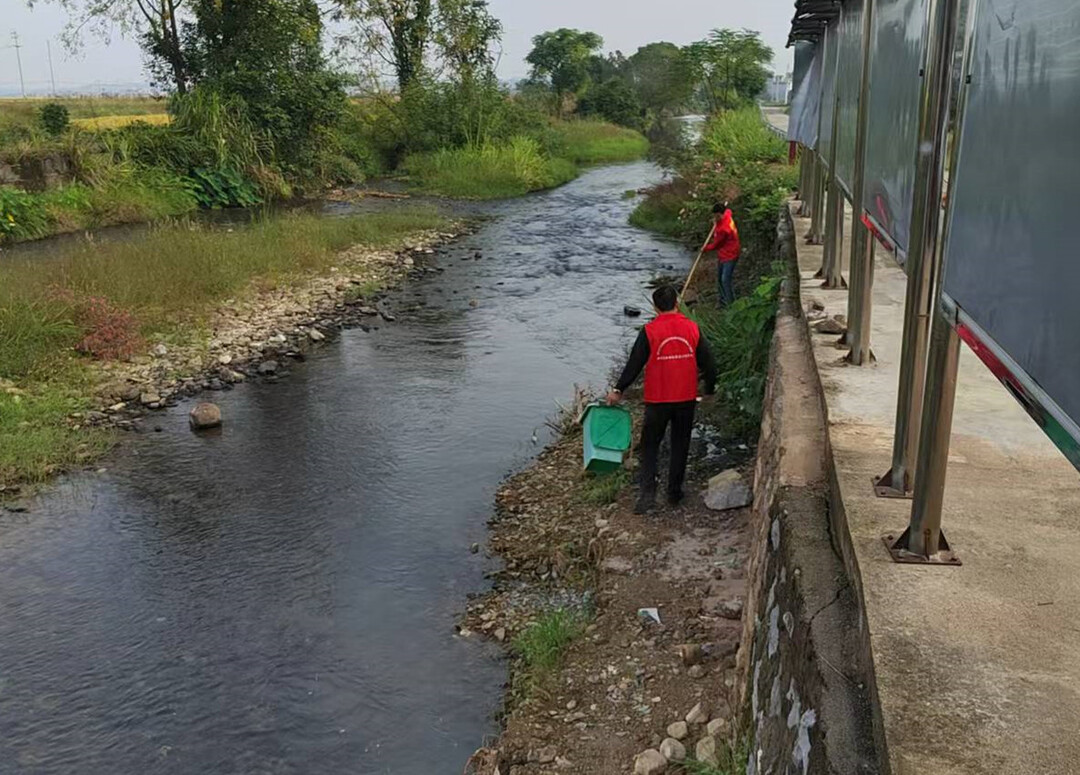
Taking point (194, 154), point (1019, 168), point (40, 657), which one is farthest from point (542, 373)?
point (194, 154)

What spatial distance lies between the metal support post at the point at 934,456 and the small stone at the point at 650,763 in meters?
1.73

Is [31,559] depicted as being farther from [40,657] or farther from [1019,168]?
[1019,168]

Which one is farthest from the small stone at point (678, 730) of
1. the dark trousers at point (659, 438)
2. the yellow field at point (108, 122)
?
the yellow field at point (108, 122)

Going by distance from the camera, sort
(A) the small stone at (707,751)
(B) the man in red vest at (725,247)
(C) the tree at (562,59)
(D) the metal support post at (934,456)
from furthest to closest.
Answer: (C) the tree at (562,59), (B) the man in red vest at (725,247), (A) the small stone at (707,751), (D) the metal support post at (934,456)

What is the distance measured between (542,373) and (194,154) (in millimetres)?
17793

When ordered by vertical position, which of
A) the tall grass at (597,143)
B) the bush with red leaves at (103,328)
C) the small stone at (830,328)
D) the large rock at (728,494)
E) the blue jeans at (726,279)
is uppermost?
the tall grass at (597,143)

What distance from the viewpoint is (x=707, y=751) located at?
3.94m

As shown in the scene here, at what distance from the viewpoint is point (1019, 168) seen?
1.79m

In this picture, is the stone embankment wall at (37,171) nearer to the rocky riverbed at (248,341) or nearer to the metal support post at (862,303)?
the rocky riverbed at (248,341)

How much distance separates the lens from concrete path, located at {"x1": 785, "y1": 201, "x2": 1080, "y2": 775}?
2156 mm

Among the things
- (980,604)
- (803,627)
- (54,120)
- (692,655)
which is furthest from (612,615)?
(54,120)

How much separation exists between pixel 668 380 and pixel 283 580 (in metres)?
3.02

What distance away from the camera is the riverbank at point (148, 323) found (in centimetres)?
912

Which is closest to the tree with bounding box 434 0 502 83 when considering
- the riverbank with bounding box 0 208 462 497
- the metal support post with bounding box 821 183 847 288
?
the riverbank with bounding box 0 208 462 497
